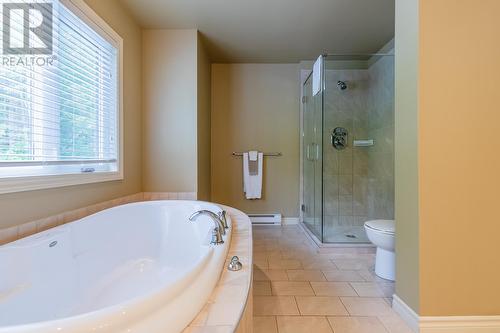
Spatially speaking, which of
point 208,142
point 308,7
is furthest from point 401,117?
point 208,142

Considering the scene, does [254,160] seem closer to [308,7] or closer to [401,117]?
[308,7]

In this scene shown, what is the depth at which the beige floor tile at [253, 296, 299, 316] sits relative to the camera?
1.48m

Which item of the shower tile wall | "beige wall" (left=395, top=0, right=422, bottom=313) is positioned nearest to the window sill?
"beige wall" (left=395, top=0, right=422, bottom=313)

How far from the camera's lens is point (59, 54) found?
154cm

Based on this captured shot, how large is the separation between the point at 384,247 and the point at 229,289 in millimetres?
1568

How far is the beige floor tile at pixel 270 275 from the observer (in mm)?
1901

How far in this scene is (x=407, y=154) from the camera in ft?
4.61

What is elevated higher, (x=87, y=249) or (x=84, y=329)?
(x=84, y=329)

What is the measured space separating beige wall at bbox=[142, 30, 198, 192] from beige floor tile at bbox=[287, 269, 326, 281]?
4.22ft

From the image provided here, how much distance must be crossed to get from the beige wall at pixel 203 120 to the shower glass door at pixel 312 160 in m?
1.31

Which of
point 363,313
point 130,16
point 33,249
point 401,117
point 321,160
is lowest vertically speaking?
point 363,313

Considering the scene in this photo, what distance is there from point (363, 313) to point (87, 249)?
1642 millimetres

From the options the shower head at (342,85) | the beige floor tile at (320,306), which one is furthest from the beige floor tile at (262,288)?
the shower head at (342,85)

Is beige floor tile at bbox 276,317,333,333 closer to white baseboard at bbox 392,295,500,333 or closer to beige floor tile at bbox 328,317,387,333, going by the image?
beige floor tile at bbox 328,317,387,333
